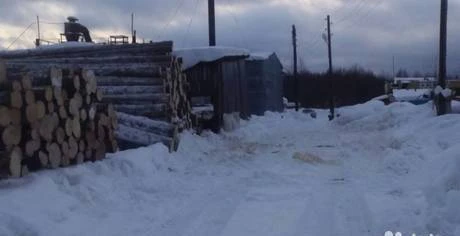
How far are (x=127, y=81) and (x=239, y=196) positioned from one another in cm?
796

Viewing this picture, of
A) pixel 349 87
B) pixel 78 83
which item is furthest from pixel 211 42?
pixel 349 87

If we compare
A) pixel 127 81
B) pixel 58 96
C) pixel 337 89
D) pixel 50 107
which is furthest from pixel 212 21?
pixel 337 89

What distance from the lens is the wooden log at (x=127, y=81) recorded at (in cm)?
1753

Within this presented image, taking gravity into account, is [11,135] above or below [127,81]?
below

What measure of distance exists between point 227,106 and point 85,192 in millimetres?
19969

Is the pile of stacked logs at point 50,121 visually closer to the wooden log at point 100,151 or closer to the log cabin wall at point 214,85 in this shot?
the wooden log at point 100,151

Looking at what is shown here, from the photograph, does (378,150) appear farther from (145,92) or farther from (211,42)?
(211,42)

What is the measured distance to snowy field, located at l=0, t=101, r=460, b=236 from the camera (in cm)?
796

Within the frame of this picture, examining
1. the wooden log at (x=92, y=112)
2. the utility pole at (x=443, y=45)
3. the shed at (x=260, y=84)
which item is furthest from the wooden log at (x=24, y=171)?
the shed at (x=260, y=84)

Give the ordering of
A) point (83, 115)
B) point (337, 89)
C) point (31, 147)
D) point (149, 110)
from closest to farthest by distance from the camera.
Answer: point (31, 147) → point (83, 115) → point (149, 110) → point (337, 89)

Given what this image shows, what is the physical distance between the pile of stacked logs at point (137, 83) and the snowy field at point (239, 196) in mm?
911

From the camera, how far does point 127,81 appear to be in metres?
17.8

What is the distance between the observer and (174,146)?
16031 millimetres

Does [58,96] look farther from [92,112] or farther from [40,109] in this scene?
→ [92,112]
